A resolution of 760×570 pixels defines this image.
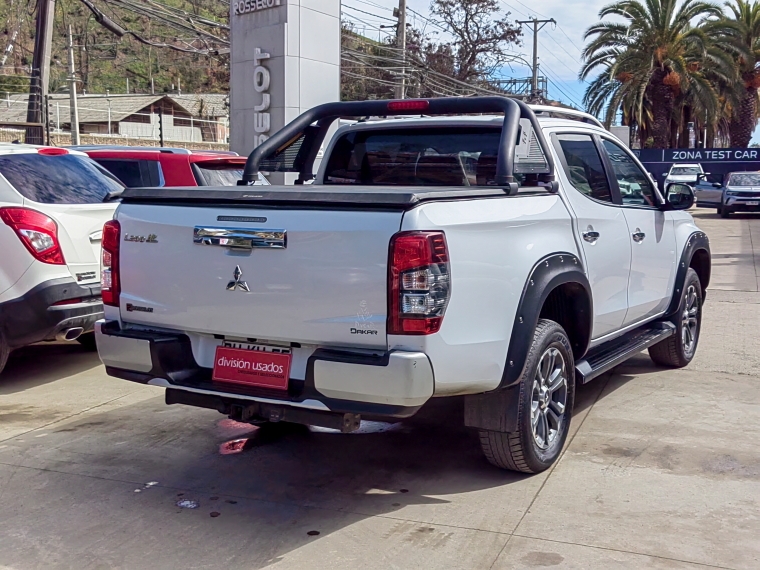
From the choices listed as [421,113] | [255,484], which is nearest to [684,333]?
[421,113]

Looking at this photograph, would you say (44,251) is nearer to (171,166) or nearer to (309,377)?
(171,166)

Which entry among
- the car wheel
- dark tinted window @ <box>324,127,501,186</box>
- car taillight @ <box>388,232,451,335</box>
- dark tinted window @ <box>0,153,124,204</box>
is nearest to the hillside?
dark tinted window @ <box>0,153,124,204</box>

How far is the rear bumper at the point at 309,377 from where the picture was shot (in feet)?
12.1

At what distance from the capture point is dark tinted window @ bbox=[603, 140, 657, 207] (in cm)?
604

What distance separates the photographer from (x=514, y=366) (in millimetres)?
4180

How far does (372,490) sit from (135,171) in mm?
5266

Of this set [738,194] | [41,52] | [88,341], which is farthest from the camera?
[738,194]

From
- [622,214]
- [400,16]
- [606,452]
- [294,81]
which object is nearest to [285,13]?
[294,81]

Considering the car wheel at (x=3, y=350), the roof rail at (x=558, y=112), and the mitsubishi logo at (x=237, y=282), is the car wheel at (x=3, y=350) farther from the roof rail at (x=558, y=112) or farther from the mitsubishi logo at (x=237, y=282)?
the roof rail at (x=558, y=112)

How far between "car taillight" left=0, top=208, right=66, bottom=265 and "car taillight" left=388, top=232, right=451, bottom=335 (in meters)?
3.60

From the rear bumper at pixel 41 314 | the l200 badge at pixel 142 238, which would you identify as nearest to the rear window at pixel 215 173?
the rear bumper at pixel 41 314

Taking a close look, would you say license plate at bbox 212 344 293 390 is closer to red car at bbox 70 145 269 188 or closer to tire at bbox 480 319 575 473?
tire at bbox 480 319 575 473

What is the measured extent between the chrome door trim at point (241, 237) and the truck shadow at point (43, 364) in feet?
10.9

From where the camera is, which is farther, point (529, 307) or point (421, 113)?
point (421, 113)
